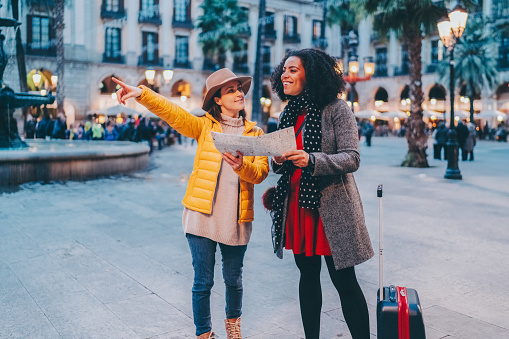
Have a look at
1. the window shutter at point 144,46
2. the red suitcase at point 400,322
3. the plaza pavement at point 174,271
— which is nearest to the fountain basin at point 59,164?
the plaza pavement at point 174,271

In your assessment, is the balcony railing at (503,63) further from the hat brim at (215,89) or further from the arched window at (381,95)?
the hat brim at (215,89)

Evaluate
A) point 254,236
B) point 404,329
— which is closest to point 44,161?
point 254,236

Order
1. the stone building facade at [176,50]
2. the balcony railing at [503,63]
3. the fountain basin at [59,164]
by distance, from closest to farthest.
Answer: the fountain basin at [59,164] → the stone building facade at [176,50] → the balcony railing at [503,63]

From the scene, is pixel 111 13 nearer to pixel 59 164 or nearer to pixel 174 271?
pixel 59 164

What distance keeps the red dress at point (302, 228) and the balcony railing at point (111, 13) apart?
39.7 m

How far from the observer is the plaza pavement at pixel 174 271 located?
11.3 ft

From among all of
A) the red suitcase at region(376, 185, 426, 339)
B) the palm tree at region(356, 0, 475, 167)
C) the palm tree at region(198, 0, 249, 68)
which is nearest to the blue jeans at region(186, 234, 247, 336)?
the red suitcase at region(376, 185, 426, 339)

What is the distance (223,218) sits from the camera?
2.95m

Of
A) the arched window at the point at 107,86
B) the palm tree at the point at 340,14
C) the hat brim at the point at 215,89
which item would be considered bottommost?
the hat brim at the point at 215,89

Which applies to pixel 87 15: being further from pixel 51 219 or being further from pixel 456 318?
pixel 456 318

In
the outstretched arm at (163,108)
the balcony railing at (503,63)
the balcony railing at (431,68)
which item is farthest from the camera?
the balcony railing at (431,68)

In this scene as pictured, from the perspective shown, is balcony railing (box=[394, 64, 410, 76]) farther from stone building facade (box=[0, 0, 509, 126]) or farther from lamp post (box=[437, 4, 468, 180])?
lamp post (box=[437, 4, 468, 180])

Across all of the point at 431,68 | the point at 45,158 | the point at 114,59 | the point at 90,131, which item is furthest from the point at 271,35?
the point at 45,158

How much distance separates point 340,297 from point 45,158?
986 cm
